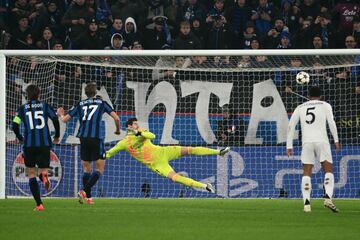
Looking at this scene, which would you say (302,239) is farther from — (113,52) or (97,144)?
(113,52)

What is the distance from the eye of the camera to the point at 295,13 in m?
22.9

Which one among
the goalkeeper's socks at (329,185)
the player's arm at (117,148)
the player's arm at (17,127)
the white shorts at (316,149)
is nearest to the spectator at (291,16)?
the player's arm at (117,148)

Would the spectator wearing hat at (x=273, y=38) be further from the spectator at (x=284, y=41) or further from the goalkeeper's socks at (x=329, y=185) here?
the goalkeeper's socks at (x=329, y=185)

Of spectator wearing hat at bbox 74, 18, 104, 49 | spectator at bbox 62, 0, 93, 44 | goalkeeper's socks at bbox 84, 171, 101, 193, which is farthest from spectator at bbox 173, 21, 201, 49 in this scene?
goalkeeper's socks at bbox 84, 171, 101, 193

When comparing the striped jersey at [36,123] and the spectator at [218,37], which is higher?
the spectator at [218,37]

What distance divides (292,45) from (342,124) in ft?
9.62

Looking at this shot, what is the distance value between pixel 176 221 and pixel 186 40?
9.34 meters

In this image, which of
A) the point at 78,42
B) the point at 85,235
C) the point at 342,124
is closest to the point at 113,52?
the point at 78,42

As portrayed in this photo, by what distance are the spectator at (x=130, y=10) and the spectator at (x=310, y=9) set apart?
12.0 ft

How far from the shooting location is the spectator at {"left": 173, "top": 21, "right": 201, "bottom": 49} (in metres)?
21.4

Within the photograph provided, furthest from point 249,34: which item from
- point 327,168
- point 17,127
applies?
point 17,127

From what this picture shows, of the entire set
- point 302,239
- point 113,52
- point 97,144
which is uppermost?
point 113,52

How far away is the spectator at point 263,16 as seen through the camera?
74.1ft

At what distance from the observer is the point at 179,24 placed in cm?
2258
